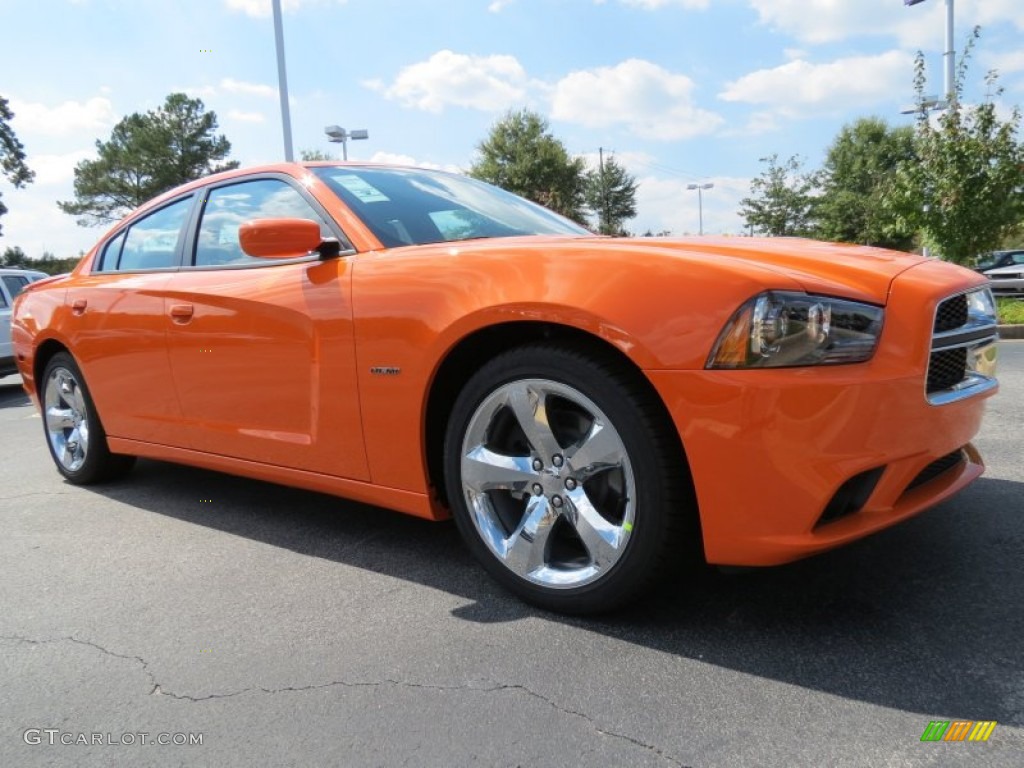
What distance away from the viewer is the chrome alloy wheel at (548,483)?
85.6 inches

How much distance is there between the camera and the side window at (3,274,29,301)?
35.5ft

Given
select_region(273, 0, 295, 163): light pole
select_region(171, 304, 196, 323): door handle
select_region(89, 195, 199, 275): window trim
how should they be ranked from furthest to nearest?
1. select_region(273, 0, 295, 163): light pole
2. select_region(89, 195, 199, 275): window trim
3. select_region(171, 304, 196, 323): door handle

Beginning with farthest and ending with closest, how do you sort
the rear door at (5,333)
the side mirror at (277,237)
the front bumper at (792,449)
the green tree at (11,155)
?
the green tree at (11,155) → the rear door at (5,333) → the side mirror at (277,237) → the front bumper at (792,449)

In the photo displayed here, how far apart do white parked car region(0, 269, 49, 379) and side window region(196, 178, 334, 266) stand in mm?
7732

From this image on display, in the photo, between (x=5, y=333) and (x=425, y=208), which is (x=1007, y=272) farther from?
(x=5, y=333)

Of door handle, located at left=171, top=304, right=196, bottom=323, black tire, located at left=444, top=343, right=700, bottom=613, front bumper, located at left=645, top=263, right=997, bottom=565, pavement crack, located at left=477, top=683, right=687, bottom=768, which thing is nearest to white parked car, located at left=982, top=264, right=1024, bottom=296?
front bumper, located at left=645, top=263, right=997, bottom=565

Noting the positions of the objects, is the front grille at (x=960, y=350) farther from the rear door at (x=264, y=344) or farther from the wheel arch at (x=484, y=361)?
the rear door at (x=264, y=344)

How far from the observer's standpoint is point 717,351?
6.30ft

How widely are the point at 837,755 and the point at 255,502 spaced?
116 inches

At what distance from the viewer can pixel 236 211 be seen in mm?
3398

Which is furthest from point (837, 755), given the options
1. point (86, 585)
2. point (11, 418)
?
point (11, 418)

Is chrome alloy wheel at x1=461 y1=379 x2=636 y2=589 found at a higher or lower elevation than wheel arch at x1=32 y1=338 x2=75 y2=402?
lower

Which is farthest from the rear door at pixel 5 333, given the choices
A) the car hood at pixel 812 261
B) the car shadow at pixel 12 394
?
the car hood at pixel 812 261

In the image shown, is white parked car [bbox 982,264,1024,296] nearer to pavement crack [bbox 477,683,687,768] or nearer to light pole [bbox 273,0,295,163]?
light pole [bbox 273,0,295,163]
